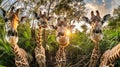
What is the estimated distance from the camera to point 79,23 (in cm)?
1012

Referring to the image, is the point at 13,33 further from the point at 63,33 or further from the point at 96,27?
the point at 96,27

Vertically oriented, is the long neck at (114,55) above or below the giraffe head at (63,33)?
below

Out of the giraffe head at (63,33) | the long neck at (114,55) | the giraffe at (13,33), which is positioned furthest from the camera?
the long neck at (114,55)

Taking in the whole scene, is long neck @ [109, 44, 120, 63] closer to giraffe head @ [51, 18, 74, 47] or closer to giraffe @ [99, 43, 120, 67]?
giraffe @ [99, 43, 120, 67]

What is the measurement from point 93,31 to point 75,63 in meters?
1.98

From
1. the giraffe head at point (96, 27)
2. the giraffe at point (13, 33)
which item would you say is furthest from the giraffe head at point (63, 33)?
the giraffe at point (13, 33)

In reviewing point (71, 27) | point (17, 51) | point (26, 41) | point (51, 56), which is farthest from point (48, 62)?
point (71, 27)

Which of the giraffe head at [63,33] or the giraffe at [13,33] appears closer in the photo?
the giraffe head at [63,33]

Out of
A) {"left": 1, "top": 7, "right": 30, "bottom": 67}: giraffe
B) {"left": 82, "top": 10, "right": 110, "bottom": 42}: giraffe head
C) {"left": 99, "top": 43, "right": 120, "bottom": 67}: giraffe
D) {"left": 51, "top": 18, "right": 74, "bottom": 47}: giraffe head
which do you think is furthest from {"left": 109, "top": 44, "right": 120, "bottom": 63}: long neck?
{"left": 1, "top": 7, "right": 30, "bottom": 67}: giraffe

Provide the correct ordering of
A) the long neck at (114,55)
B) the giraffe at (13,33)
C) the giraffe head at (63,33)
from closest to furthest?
the giraffe head at (63,33) → the giraffe at (13,33) → the long neck at (114,55)

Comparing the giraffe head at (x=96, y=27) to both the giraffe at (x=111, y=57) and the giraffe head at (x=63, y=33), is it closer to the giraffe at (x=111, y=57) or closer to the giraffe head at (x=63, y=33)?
the giraffe head at (x=63, y=33)

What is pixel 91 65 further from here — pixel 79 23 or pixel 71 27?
pixel 79 23

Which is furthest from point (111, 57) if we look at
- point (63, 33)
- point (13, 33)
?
point (13, 33)

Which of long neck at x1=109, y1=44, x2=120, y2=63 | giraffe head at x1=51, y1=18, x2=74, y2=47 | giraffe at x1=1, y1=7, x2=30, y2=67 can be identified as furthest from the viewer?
long neck at x1=109, y1=44, x2=120, y2=63
